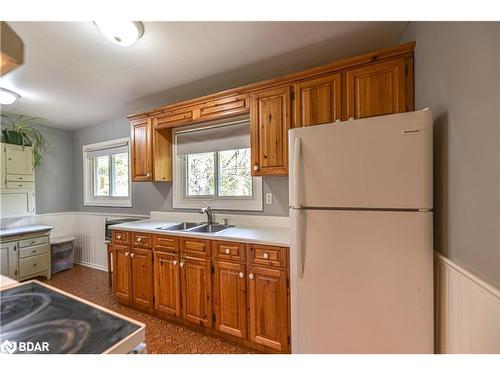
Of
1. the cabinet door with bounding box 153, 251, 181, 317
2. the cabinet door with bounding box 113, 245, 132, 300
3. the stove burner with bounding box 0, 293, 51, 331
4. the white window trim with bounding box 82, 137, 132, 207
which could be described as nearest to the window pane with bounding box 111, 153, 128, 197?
the white window trim with bounding box 82, 137, 132, 207

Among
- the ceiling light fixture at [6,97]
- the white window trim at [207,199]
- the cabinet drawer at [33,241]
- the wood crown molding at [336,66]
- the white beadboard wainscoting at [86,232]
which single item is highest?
the wood crown molding at [336,66]

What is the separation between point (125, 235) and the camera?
199cm

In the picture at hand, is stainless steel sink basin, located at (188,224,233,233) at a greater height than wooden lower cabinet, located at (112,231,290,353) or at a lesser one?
greater

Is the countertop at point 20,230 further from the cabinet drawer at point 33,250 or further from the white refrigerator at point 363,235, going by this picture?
the white refrigerator at point 363,235

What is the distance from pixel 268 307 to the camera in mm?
1384

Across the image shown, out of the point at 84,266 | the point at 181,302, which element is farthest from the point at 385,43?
the point at 84,266

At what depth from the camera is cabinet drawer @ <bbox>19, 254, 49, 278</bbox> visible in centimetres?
91

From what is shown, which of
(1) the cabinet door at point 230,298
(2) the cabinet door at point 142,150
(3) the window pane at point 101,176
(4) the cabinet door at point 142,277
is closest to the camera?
(1) the cabinet door at point 230,298

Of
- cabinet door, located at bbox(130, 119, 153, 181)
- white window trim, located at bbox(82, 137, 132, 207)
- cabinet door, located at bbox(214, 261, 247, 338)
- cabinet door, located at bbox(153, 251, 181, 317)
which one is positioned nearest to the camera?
cabinet door, located at bbox(214, 261, 247, 338)

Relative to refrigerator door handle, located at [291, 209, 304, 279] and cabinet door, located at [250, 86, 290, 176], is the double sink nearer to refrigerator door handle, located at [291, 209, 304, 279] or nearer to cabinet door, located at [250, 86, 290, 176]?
cabinet door, located at [250, 86, 290, 176]

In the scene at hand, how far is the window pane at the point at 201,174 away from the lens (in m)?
2.26

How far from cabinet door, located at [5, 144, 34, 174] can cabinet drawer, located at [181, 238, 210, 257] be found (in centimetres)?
107

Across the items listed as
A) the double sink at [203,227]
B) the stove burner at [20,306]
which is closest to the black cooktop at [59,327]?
the stove burner at [20,306]

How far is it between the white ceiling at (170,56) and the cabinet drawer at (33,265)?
Result: 81 centimetres
